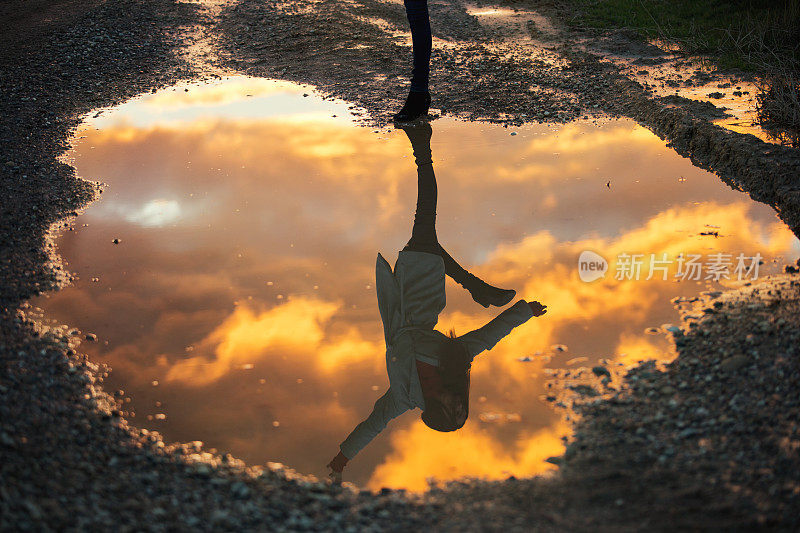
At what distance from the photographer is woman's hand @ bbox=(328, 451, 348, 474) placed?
2773 mm

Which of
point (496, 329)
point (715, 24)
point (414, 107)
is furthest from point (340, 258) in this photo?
point (715, 24)

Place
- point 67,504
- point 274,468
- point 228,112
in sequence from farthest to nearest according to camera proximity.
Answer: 1. point 228,112
2. point 274,468
3. point 67,504

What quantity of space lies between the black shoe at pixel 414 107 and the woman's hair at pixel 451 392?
3169 mm

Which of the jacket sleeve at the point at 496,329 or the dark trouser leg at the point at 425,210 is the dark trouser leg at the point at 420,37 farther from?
the jacket sleeve at the point at 496,329

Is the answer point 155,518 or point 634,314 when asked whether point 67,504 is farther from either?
point 634,314

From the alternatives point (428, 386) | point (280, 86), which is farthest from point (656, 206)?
point (280, 86)

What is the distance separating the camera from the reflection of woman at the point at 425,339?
3.06m

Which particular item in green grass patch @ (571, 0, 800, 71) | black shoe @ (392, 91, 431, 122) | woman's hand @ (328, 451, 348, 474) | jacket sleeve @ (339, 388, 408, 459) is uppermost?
green grass patch @ (571, 0, 800, 71)

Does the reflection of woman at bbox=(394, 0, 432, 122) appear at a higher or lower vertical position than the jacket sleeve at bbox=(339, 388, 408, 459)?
higher

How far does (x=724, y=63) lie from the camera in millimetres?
6895

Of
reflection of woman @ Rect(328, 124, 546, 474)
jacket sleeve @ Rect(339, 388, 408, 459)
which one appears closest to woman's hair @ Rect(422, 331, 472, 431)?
reflection of woman @ Rect(328, 124, 546, 474)

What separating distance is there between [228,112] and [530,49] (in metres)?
3.70

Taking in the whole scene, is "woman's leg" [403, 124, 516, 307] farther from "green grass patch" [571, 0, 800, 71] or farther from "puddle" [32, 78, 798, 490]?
"green grass patch" [571, 0, 800, 71]

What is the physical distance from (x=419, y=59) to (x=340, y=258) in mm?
2503
